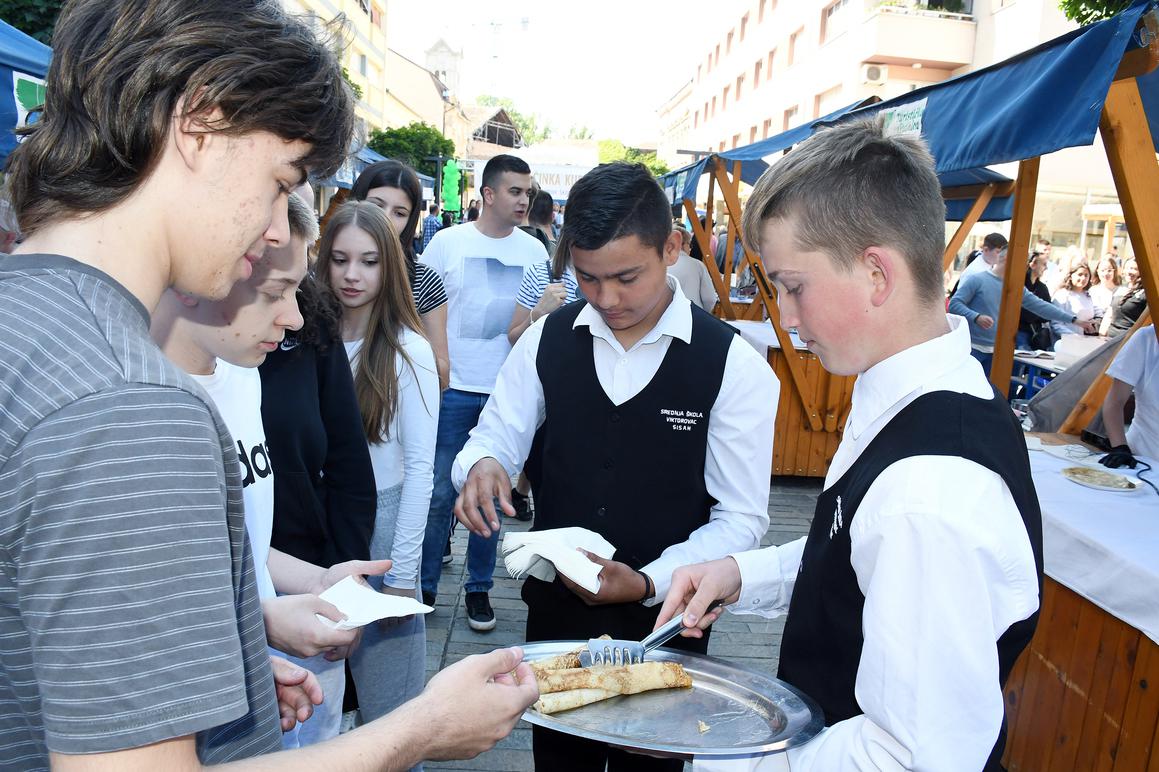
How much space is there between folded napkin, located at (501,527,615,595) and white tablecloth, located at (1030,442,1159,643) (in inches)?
62.5

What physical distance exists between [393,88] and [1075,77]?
5039 centimetres

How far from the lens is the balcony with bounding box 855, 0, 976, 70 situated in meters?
22.8

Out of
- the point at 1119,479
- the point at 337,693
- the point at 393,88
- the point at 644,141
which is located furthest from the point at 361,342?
the point at 644,141

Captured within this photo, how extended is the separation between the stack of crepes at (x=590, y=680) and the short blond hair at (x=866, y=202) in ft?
3.44

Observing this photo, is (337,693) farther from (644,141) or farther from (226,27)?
(644,141)

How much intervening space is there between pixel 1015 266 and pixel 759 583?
312 cm

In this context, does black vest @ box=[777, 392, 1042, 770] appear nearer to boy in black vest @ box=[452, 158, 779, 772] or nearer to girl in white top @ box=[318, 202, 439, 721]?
boy in black vest @ box=[452, 158, 779, 772]

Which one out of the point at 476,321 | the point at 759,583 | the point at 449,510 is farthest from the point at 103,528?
the point at 476,321

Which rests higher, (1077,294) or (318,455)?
(1077,294)

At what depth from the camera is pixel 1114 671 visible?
270 centimetres

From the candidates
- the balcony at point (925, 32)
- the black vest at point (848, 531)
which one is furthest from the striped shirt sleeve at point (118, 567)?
the balcony at point (925, 32)

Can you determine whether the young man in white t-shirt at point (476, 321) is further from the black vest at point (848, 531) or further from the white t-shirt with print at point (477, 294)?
the black vest at point (848, 531)

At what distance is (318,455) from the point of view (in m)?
2.39

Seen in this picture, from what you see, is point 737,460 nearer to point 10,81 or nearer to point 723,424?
point 723,424
